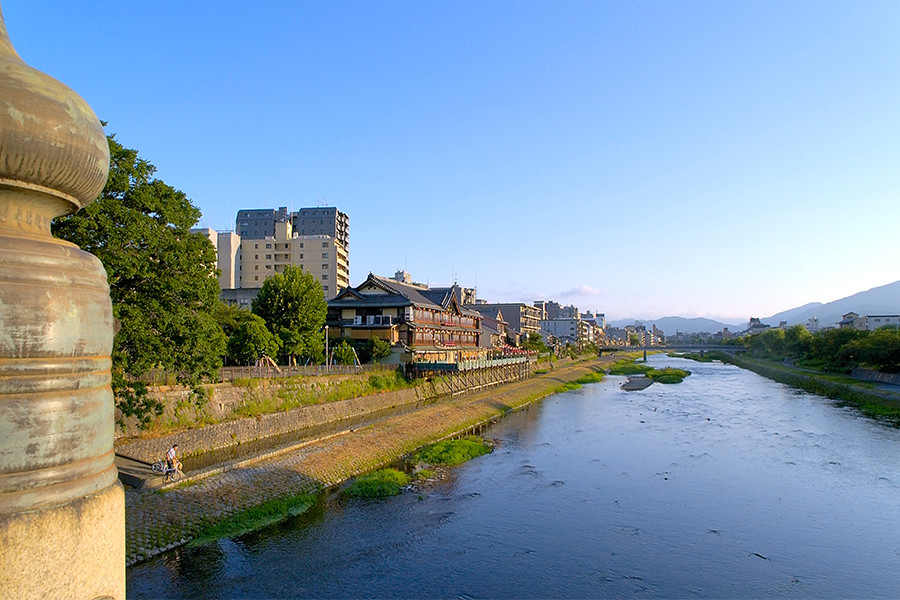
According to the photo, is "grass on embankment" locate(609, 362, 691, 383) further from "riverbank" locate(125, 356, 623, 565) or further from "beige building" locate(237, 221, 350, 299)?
"riverbank" locate(125, 356, 623, 565)

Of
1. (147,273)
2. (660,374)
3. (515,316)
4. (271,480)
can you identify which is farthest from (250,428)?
(515,316)

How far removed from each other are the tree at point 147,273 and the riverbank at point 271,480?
4.23 metres

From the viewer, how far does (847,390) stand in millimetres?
51500

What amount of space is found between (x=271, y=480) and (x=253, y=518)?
238 cm

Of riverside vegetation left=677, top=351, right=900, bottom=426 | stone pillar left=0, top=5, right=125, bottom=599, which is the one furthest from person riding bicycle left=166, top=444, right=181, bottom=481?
riverside vegetation left=677, top=351, right=900, bottom=426

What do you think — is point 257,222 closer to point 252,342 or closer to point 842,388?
point 252,342

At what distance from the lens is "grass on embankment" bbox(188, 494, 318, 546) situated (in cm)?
1536

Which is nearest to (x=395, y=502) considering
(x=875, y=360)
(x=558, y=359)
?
(x=875, y=360)

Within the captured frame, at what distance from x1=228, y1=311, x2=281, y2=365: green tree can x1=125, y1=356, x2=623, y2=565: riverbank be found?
9861mm

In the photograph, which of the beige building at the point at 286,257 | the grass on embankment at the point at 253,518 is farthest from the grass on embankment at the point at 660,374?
the grass on embankment at the point at 253,518

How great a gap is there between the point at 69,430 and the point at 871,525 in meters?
22.6

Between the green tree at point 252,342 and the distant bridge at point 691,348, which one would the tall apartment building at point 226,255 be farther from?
the distant bridge at point 691,348

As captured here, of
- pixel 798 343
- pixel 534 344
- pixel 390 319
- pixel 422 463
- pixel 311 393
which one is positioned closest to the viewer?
pixel 422 463

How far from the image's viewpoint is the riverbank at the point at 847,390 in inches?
1618
